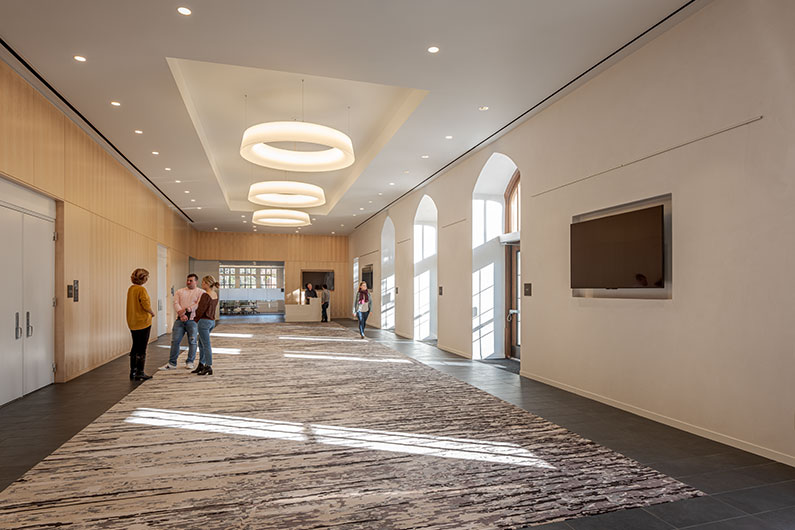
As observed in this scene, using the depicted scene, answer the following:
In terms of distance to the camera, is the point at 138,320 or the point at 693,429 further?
the point at 138,320

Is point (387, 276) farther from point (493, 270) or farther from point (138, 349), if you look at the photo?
point (138, 349)

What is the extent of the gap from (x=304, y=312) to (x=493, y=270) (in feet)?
38.2

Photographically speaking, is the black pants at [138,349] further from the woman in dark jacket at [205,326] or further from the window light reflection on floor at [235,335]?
the window light reflection on floor at [235,335]

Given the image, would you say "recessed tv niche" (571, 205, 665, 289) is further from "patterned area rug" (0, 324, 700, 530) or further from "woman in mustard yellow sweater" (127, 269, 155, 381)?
"woman in mustard yellow sweater" (127, 269, 155, 381)

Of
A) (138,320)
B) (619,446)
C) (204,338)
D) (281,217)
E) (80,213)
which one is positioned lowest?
(619,446)

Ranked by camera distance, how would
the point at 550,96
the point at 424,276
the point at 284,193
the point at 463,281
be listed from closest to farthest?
the point at 550,96 < the point at 463,281 < the point at 284,193 < the point at 424,276

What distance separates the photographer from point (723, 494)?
3.31 metres

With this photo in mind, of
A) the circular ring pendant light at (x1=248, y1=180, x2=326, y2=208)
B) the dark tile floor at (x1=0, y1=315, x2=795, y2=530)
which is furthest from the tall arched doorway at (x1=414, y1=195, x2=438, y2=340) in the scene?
the dark tile floor at (x1=0, y1=315, x2=795, y2=530)

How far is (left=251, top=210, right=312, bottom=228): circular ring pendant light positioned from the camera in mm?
14484

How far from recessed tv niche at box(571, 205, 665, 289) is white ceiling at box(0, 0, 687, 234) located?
2.00 metres

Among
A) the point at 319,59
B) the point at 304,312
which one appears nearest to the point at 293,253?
the point at 304,312

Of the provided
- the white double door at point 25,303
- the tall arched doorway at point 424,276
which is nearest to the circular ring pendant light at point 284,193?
the tall arched doorway at point 424,276

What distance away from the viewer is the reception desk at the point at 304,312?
1939 centimetres

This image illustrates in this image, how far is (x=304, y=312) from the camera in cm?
1953
